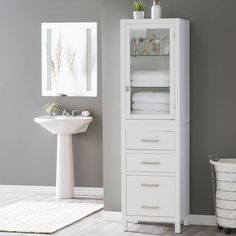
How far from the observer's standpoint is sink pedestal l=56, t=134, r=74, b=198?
23.5 feet

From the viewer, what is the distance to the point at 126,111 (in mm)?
5672

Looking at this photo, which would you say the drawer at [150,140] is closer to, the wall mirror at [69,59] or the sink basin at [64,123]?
the sink basin at [64,123]

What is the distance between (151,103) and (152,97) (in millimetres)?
50

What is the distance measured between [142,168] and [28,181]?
2.20 meters

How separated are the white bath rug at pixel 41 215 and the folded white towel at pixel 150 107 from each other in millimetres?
1159

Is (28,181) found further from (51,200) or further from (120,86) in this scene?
(120,86)

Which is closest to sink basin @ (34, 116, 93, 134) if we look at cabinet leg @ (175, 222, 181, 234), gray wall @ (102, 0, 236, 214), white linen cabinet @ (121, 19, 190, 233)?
gray wall @ (102, 0, 236, 214)

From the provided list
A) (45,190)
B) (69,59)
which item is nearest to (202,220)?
(45,190)

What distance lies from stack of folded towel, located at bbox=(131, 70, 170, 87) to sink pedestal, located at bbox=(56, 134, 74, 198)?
5.59ft

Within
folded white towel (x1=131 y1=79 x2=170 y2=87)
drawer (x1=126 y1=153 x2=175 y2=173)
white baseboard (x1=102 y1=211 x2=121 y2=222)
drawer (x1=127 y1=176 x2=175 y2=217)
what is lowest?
white baseboard (x1=102 y1=211 x2=121 y2=222)

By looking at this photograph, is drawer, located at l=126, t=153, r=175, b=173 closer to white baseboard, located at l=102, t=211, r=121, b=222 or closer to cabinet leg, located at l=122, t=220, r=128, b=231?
cabinet leg, located at l=122, t=220, r=128, b=231

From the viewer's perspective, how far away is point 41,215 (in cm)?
624

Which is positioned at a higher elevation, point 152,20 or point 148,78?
point 152,20

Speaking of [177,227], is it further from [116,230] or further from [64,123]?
[64,123]
